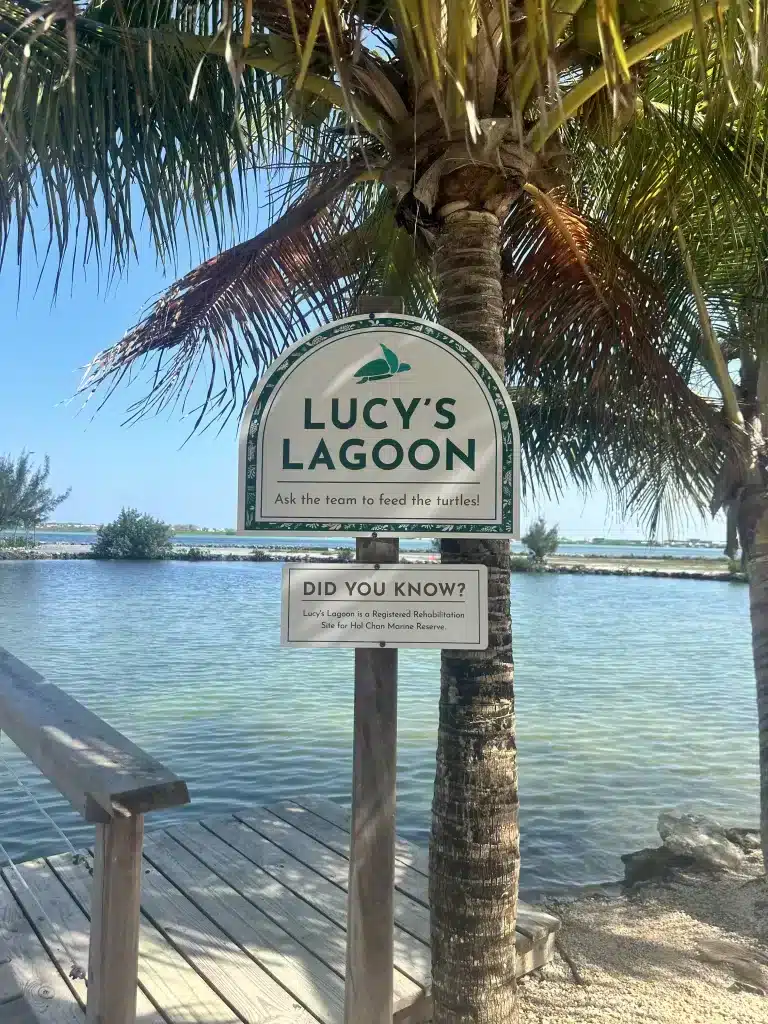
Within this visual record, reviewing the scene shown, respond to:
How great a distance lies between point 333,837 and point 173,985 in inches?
59.2

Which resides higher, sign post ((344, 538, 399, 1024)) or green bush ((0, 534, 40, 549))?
green bush ((0, 534, 40, 549))

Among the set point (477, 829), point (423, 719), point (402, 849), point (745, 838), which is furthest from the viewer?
point (423, 719)

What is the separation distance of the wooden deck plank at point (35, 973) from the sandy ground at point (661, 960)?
1729 millimetres

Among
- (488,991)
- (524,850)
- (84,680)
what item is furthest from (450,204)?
(84,680)

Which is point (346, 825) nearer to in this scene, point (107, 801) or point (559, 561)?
point (107, 801)

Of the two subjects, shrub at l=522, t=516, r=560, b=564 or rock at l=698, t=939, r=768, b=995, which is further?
shrub at l=522, t=516, r=560, b=564

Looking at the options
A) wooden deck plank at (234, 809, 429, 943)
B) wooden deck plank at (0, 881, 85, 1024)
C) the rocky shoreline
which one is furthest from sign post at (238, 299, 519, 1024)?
the rocky shoreline

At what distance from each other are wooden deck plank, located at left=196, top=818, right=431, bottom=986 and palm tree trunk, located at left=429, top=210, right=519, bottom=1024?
0.81 metres

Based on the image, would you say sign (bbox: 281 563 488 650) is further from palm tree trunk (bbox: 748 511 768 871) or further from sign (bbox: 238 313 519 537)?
palm tree trunk (bbox: 748 511 768 871)

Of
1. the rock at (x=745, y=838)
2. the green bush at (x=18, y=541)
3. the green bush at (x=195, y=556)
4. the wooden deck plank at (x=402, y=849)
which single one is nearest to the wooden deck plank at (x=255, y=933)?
the wooden deck plank at (x=402, y=849)

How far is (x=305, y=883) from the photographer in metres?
3.79

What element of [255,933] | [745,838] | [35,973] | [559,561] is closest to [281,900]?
[255,933]

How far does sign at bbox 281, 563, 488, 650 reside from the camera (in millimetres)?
2020

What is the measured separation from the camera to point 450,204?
8.07ft
